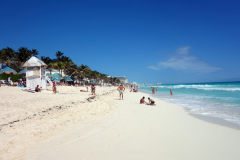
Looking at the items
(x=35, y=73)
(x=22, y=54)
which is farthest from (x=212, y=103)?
(x=22, y=54)

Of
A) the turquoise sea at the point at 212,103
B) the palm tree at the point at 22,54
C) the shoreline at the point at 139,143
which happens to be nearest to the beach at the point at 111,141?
the shoreline at the point at 139,143

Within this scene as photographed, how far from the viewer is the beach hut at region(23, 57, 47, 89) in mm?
16609

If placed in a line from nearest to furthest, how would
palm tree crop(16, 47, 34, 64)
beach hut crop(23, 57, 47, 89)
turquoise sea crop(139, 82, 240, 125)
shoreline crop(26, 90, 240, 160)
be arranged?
shoreline crop(26, 90, 240, 160), turquoise sea crop(139, 82, 240, 125), beach hut crop(23, 57, 47, 89), palm tree crop(16, 47, 34, 64)

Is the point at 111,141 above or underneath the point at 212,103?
above

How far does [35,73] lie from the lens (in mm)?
16703

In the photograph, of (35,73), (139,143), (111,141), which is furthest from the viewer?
(35,73)

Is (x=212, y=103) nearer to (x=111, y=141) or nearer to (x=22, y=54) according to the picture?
(x=111, y=141)

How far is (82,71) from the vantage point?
47219 millimetres

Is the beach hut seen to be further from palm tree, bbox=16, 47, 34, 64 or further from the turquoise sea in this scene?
palm tree, bbox=16, 47, 34, 64

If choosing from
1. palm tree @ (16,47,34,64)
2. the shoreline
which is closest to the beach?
the shoreline

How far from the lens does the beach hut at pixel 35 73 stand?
654 inches

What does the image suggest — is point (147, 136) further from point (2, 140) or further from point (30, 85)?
point (30, 85)

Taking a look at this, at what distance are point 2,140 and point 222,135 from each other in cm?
590

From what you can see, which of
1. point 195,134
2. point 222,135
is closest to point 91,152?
point 195,134
